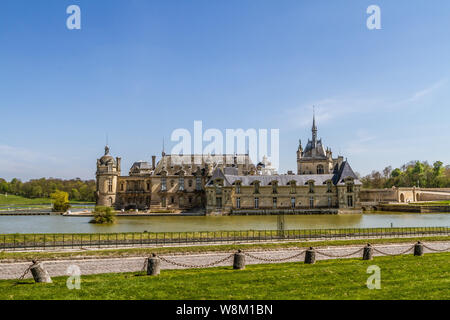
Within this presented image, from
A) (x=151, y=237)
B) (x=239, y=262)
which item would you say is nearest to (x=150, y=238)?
(x=151, y=237)

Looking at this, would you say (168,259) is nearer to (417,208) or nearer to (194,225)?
(194,225)

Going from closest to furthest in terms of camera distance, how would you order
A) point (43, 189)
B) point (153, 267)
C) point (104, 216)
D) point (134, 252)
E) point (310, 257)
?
point (153, 267) < point (310, 257) < point (134, 252) < point (104, 216) < point (43, 189)

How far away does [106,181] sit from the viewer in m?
67.6

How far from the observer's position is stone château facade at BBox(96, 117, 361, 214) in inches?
2394

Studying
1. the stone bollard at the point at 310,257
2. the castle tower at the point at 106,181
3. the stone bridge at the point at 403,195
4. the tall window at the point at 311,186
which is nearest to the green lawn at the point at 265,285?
the stone bollard at the point at 310,257

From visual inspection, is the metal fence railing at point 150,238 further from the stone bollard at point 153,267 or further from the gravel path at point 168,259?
the stone bollard at point 153,267

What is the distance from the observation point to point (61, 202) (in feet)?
214

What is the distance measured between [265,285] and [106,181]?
5876cm

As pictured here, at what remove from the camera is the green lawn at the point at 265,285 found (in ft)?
37.7

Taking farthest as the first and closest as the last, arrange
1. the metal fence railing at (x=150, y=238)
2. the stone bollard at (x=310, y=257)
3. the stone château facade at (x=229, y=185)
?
the stone château facade at (x=229, y=185) → the metal fence railing at (x=150, y=238) → the stone bollard at (x=310, y=257)
